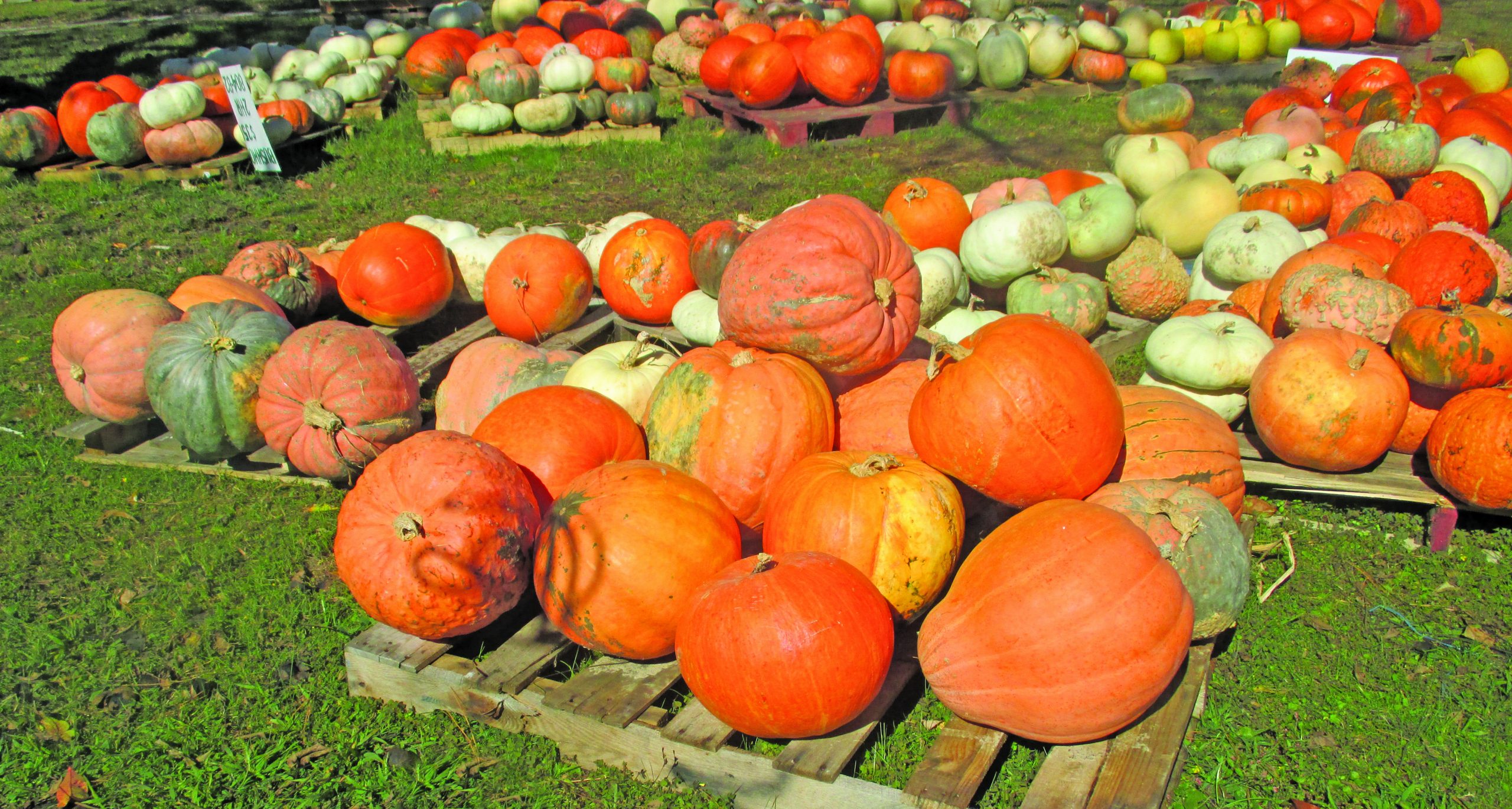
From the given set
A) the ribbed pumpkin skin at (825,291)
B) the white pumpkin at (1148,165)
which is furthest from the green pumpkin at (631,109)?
the ribbed pumpkin skin at (825,291)

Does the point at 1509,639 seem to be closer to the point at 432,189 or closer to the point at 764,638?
the point at 764,638

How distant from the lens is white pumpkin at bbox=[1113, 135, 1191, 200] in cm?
635

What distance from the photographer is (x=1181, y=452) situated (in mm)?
3336

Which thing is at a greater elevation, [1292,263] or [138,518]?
[1292,263]

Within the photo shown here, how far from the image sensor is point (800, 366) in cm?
335

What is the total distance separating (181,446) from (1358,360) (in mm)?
5148

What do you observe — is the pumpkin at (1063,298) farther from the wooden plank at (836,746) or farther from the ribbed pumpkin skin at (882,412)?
the wooden plank at (836,746)

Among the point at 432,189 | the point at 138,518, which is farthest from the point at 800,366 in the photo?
the point at 432,189

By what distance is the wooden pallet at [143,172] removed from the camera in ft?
26.7

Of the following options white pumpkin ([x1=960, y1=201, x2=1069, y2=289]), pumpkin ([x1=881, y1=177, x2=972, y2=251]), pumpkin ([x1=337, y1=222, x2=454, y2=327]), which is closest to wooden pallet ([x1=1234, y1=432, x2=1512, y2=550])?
white pumpkin ([x1=960, y1=201, x2=1069, y2=289])

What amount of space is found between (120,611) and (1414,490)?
5.05m

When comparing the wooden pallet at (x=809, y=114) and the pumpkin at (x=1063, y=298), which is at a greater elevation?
the wooden pallet at (x=809, y=114)

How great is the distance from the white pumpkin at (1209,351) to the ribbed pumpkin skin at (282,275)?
4.28m

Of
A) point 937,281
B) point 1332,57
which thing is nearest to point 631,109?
point 937,281
